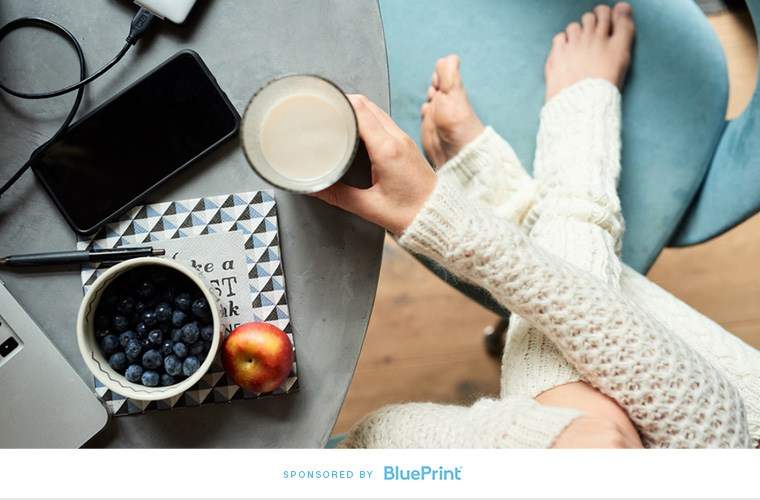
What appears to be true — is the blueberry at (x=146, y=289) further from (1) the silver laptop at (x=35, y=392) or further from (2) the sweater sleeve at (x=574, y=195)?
(2) the sweater sleeve at (x=574, y=195)

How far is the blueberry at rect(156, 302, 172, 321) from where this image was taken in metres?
0.56

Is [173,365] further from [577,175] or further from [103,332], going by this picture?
[577,175]

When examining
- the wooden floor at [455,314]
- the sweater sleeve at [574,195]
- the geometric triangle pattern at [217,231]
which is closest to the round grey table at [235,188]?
the geometric triangle pattern at [217,231]

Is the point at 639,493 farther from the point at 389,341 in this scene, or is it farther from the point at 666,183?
the point at 389,341

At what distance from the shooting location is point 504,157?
83 centimetres

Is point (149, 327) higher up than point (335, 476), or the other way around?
point (149, 327)

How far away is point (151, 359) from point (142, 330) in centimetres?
3

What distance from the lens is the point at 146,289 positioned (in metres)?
0.56

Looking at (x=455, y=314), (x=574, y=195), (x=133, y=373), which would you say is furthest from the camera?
(x=455, y=314)

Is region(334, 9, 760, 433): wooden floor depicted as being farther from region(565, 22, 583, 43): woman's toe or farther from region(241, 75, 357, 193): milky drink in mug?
region(241, 75, 357, 193): milky drink in mug

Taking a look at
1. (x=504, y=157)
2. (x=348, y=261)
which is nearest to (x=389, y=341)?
(x=504, y=157)

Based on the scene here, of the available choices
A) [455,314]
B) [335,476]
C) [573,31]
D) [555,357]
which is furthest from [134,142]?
[455,314]

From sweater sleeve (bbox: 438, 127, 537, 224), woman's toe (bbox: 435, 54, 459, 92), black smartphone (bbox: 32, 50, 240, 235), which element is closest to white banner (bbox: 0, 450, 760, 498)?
black smartphone (bbox: 32, 50, 240, 235)

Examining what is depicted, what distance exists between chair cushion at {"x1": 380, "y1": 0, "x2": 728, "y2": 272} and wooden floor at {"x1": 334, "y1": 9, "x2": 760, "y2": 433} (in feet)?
1.29
